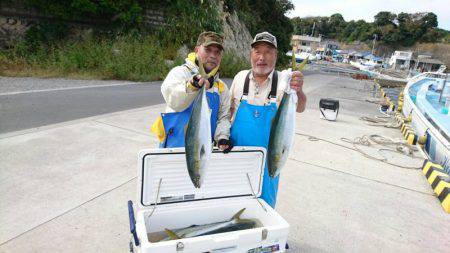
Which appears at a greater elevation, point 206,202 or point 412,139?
point 206,202

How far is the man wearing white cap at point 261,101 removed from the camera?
230 cm

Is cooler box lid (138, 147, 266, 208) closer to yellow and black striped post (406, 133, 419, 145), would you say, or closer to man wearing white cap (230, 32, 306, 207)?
man wearing white cap (230, 32, 306, 207)

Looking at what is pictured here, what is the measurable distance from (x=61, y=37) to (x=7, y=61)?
368cm

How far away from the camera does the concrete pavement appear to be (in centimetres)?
272

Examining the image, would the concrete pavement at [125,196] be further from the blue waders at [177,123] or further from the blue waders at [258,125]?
the blue waders at [177,123]

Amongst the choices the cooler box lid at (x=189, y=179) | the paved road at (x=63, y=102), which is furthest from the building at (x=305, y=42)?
the cooler box lid at (x=189, y=179)

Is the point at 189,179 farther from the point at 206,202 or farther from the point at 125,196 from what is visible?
the point at 125,196

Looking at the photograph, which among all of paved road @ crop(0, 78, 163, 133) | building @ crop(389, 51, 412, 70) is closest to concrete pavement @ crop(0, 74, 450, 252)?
paved road @ crop(0, 78, 163, 133)

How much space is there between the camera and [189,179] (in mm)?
1971

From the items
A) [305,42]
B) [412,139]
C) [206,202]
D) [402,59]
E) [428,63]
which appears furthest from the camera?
[305,42]

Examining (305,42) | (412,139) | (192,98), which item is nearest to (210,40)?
(192,98)

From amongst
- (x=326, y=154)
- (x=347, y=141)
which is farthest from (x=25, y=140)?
(x=347, y=141)

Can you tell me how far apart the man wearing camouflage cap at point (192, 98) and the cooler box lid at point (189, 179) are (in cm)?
13

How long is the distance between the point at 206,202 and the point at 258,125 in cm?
70
